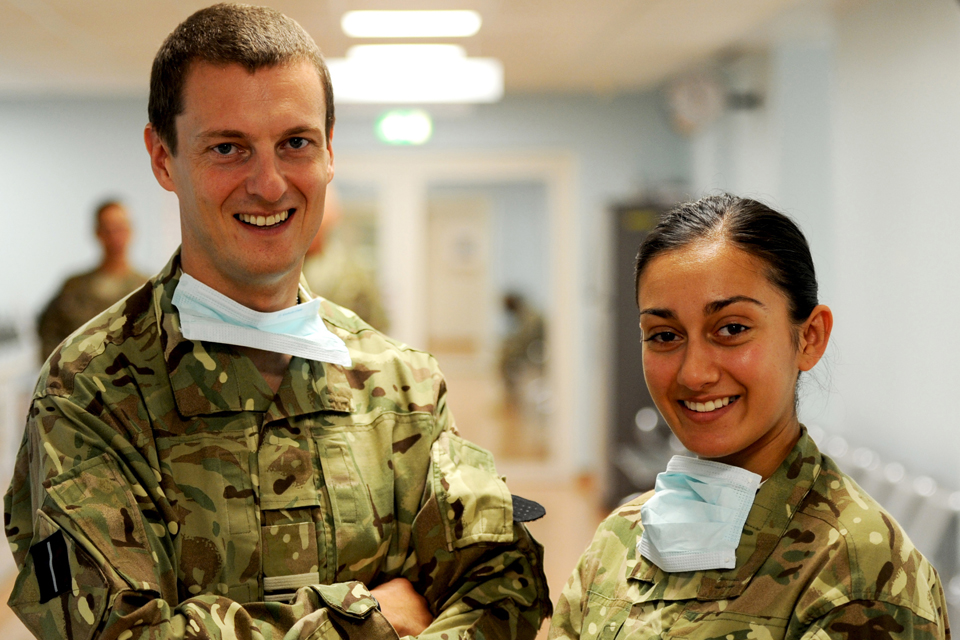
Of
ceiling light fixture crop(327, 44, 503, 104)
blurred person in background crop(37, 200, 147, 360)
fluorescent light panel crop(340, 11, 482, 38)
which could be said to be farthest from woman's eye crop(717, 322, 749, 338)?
blurred person in background crop(37, 200, 147, 360)

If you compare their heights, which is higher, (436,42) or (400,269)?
(436,42)

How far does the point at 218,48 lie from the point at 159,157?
0.68 feet

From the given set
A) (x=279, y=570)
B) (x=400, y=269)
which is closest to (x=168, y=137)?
(x=279, y=570)

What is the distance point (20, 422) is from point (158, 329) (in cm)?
453

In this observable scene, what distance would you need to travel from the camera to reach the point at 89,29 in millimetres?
4398

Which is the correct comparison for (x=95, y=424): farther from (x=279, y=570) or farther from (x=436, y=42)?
(x=436, y=42)

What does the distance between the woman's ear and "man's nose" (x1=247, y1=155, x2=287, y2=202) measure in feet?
2.59

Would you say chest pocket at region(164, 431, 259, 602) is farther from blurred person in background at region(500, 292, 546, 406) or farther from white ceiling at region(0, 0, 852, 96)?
blurred person in background at region(500, 292, 546, 406)

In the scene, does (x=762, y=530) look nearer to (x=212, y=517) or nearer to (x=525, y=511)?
(x=525, y=511)

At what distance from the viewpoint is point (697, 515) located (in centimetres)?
126

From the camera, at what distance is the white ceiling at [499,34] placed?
12.9 feet

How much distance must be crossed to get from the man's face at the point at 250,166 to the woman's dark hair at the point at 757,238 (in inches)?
21.1

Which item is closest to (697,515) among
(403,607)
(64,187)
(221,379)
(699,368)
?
(699,368)

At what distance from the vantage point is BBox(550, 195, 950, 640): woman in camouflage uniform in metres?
1.14
